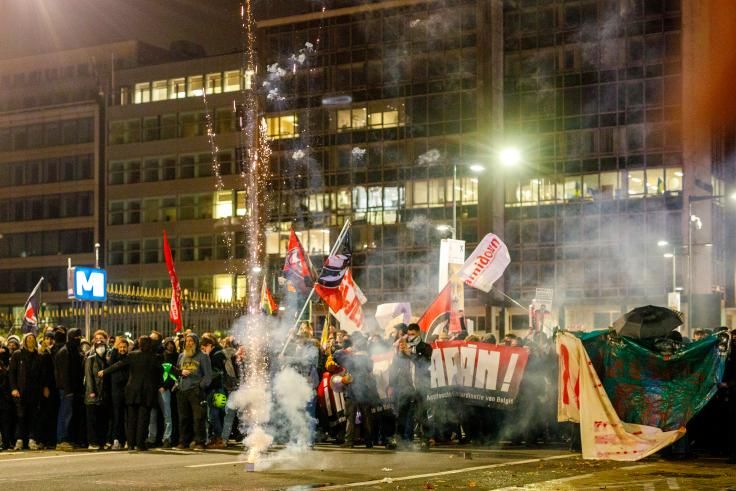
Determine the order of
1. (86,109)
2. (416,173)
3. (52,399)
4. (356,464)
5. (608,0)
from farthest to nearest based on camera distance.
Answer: (86,109), (416,173), (608,0), (52,399), (356,464)

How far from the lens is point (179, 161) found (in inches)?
3292

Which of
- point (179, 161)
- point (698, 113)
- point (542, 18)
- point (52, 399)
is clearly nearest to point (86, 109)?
point (179, 161)

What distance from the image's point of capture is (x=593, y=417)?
1658cm

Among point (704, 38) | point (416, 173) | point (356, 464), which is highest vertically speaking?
point (704, 38)

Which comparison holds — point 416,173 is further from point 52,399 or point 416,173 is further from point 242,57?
point 52,399

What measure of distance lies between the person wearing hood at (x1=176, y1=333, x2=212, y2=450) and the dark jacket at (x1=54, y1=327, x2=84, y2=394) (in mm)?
2005

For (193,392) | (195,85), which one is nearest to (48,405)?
(193,392)

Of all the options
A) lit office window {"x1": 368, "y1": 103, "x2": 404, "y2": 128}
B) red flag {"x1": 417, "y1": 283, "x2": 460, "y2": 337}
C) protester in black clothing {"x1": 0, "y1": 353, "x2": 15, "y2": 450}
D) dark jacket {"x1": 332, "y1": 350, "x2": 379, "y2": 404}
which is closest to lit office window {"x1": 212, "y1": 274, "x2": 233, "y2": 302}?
lit office window {"x1": 368, "y1": 103, "x2": 404, "y2": 128}

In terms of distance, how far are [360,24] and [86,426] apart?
5598 centimetres

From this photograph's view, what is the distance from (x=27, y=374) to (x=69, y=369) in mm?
695

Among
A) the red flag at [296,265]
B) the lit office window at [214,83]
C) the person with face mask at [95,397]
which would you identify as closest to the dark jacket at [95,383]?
the person with face mask at [95,397]

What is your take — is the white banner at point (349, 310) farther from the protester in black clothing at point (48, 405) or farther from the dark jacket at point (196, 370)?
the protester in black clothing at point (48, 405)

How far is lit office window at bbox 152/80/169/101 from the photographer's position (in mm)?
84500

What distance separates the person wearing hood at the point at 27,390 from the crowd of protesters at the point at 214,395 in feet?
0.06
